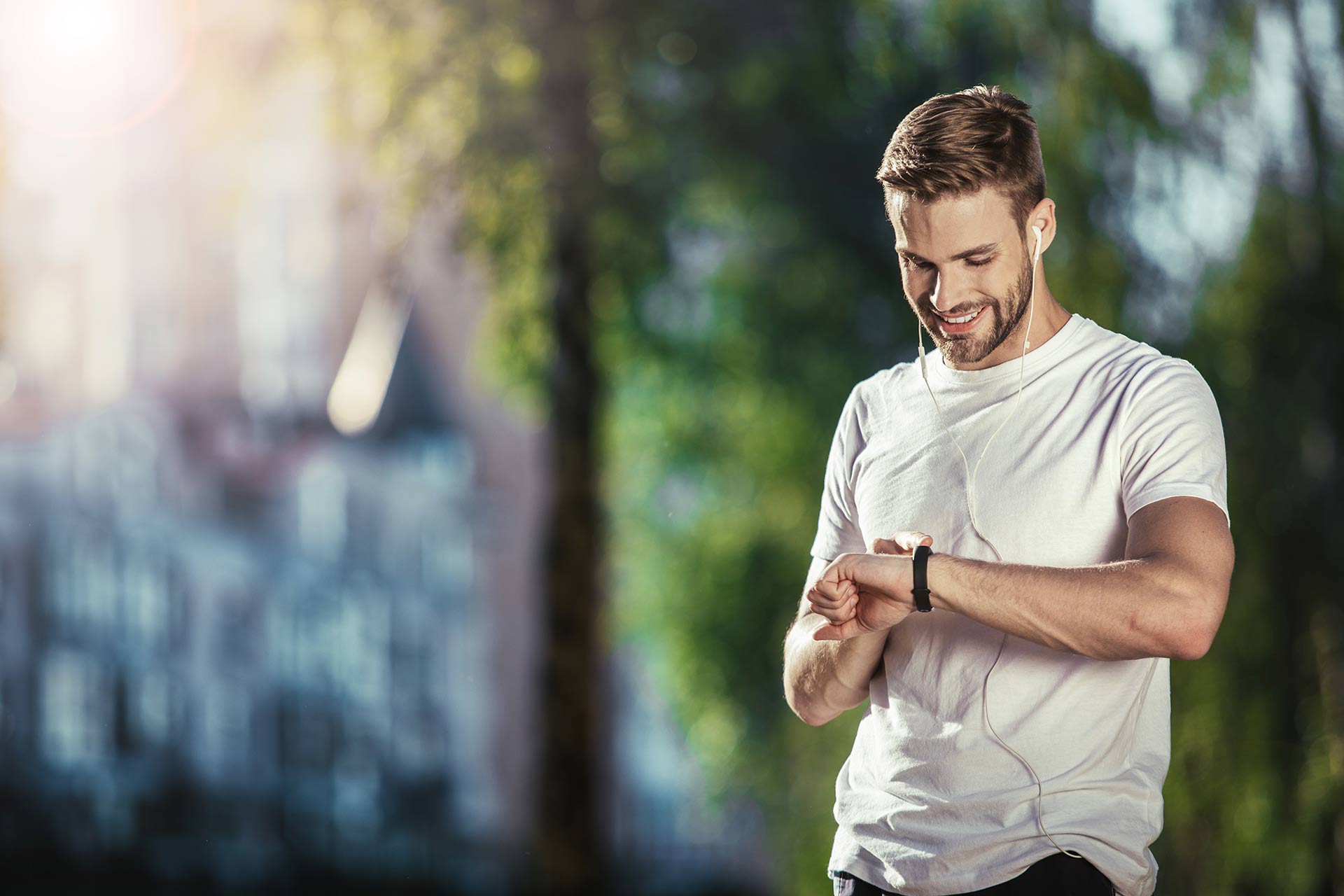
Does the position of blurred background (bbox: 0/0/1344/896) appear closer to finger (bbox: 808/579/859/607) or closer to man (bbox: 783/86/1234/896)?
man (bbox: 783/86/1234/896)

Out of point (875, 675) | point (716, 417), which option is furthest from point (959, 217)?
point (716, 417)

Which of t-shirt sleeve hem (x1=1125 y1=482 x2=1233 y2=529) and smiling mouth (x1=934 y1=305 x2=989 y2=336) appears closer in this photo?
t-shirt sleeve hem (x1=1125 y1=482 x2=1233 y2=529)

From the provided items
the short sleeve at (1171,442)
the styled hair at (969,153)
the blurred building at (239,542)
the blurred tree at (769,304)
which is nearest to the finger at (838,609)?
the short sleeve at (1171,442)

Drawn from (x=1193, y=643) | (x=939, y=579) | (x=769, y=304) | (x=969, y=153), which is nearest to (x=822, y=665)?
(x=939, y=579)

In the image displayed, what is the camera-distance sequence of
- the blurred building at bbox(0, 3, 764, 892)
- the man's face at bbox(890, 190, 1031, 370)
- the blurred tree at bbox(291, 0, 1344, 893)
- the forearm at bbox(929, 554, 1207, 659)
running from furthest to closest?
the blurred building at bbox(0, 3, 764, 892) < the blurred tree at bbox(291, 0, 1344, 893) < the man's face at bbox(890, 190, 1031, 370) < the forearm at bbox(929, 554, 1207, 659)

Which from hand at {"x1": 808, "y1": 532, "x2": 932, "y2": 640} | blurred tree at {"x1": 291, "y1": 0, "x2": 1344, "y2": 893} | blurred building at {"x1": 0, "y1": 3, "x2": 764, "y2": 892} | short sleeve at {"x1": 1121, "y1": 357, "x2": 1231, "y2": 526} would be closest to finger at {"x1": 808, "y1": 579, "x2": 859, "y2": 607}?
hand at {"x1": 808, "y1": 532, "x2": 932, "y2": 640}

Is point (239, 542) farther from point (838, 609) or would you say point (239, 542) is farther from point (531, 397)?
point (838, 609)

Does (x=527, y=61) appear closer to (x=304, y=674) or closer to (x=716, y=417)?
(x=716, y=417)

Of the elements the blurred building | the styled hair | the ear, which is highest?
the styled hair

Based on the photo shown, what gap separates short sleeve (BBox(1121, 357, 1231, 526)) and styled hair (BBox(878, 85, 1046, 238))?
168 mm

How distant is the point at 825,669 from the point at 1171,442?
365 mm

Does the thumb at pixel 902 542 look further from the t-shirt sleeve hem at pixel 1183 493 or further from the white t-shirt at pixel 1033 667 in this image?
the t-shirt sleeve hem at pixel 1183 493

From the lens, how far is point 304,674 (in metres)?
8.79

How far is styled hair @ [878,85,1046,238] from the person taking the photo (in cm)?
110
